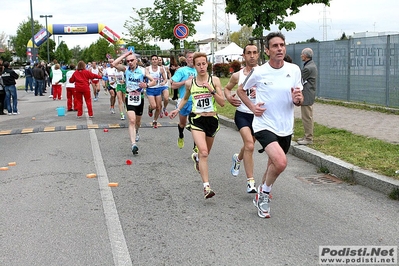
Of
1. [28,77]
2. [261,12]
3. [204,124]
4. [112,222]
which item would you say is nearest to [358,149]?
[204,124]

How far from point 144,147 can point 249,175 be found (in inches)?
177

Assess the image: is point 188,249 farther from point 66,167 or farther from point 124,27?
point 124,27

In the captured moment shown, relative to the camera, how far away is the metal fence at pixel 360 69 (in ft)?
50.7

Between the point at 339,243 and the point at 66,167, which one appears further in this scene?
the point at 66,167

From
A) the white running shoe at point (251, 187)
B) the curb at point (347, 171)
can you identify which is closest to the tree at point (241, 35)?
the curb at point (347, 171)

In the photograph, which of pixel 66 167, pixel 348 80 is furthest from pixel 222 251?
pixel 348 80

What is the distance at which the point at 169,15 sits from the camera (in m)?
33.9

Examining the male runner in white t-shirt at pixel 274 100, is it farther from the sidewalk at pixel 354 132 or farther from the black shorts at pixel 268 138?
the sidewalk at pixel 354 132

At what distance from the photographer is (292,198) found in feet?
21.8

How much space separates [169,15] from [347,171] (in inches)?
1094

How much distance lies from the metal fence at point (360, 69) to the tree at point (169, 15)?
14292mm

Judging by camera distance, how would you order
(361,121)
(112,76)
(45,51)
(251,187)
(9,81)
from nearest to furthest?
(251,187)
(361,121)
(112,76)
(9,81)
(45,51)

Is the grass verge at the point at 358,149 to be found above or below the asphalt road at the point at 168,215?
above

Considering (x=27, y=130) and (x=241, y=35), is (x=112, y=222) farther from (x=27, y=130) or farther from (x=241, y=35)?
(x=241, y=35)
